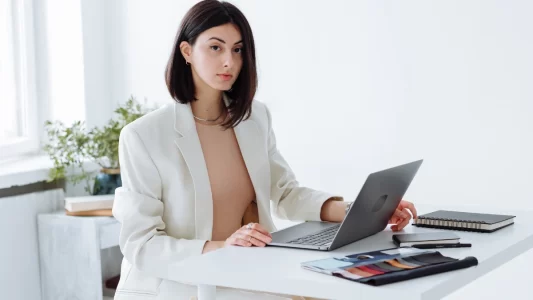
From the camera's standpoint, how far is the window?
344 centimetres

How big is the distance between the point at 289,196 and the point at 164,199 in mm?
415

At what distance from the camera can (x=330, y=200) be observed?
2158mm

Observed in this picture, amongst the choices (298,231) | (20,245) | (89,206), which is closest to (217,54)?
(298,231)

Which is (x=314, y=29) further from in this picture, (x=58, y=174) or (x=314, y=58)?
(x=58, y=174)

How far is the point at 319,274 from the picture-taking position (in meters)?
1.45

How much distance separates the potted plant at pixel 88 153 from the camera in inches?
128

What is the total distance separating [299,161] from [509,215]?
1511mm

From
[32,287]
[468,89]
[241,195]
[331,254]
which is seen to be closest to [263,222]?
[241,195]

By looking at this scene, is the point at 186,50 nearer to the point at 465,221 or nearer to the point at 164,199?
the point at 164,199

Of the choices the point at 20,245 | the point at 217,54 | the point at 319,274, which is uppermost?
the point at 217,54

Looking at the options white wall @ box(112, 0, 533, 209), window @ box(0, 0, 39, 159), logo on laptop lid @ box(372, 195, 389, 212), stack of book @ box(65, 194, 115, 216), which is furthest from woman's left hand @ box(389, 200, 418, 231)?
window @ box(0, 0, 39, 159)

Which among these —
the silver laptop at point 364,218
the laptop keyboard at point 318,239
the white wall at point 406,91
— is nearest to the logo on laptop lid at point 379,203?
the silver laptop at point 364,218

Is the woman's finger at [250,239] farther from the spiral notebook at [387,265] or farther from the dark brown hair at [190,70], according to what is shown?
the dark brown hair at [190,70]

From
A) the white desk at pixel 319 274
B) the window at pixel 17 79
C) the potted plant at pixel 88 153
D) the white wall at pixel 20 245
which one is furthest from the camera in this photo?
the window at pixel 17 79
